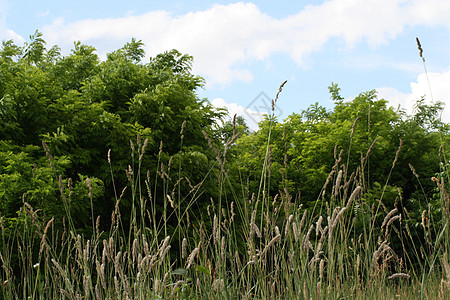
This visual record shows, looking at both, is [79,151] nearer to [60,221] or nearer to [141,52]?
[60,221]

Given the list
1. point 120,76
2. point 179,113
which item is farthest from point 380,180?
point 120,76

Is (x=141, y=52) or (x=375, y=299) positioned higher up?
(x=141, y=52)

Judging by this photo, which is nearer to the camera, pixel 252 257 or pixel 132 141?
pixel 252 257

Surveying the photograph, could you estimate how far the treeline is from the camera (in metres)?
5.78

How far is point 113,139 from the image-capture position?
6.92 m

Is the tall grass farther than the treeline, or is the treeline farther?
the treeline

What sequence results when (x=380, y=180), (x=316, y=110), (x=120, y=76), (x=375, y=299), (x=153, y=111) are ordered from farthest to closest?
(x=316, y=110) < (x=380, y=180) < (x=120, y=76) < (x=153, y=111) < (x=375, y=299)

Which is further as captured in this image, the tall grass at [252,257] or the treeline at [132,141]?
the treeline at [132,141]

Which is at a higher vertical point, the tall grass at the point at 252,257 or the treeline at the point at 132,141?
the treeline at the point at 132,141

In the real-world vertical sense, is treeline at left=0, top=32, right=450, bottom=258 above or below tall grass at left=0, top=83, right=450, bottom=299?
above

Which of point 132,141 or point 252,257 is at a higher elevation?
point 132,141

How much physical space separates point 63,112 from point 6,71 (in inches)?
42.7

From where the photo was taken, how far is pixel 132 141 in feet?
16.7

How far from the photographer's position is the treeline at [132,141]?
5781 mm
